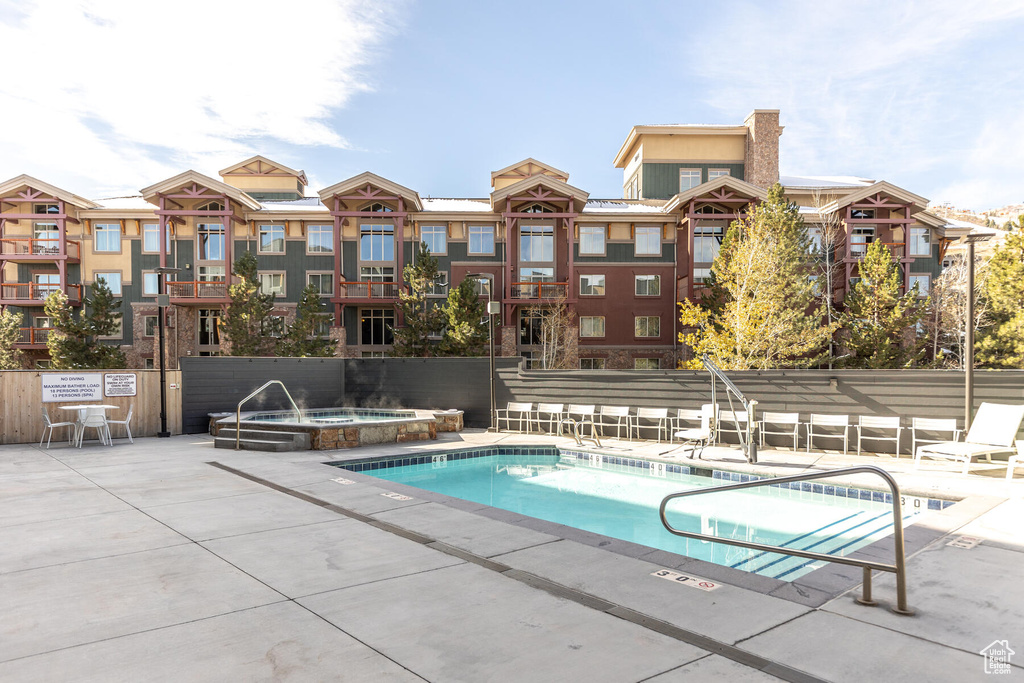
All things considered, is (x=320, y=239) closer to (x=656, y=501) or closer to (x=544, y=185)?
(x=544, y=185)

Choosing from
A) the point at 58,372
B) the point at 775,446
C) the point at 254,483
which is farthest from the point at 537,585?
the point at 58,372

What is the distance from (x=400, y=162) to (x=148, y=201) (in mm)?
14042

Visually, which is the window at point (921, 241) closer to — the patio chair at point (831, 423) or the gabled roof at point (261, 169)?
the patio chair at point (831, 423)

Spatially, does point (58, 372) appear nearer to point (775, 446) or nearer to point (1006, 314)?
point (775, 446)

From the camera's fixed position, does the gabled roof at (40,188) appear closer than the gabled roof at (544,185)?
No

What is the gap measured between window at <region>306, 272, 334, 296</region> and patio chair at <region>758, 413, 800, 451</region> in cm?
2284

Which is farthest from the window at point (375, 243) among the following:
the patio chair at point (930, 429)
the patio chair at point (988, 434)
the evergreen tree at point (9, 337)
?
the patio chair at point (988, 434)

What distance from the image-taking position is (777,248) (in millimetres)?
21188

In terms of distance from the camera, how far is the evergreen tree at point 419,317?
988 inches

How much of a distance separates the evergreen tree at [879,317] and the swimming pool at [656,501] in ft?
57.2

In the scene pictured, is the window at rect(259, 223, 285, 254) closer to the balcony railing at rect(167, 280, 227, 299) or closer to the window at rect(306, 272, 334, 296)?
the window at rect(306, 272, 334, 296)

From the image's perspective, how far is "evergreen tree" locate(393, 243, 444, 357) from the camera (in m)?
25.1

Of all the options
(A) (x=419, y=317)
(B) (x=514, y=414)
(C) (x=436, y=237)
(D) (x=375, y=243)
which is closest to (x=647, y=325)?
(C) (x=436, y=237)

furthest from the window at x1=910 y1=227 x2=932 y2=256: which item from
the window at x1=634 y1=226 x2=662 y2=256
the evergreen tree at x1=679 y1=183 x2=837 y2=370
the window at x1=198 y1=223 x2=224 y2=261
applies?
the window at x1=198 y1=223 x2=224 y2=261
